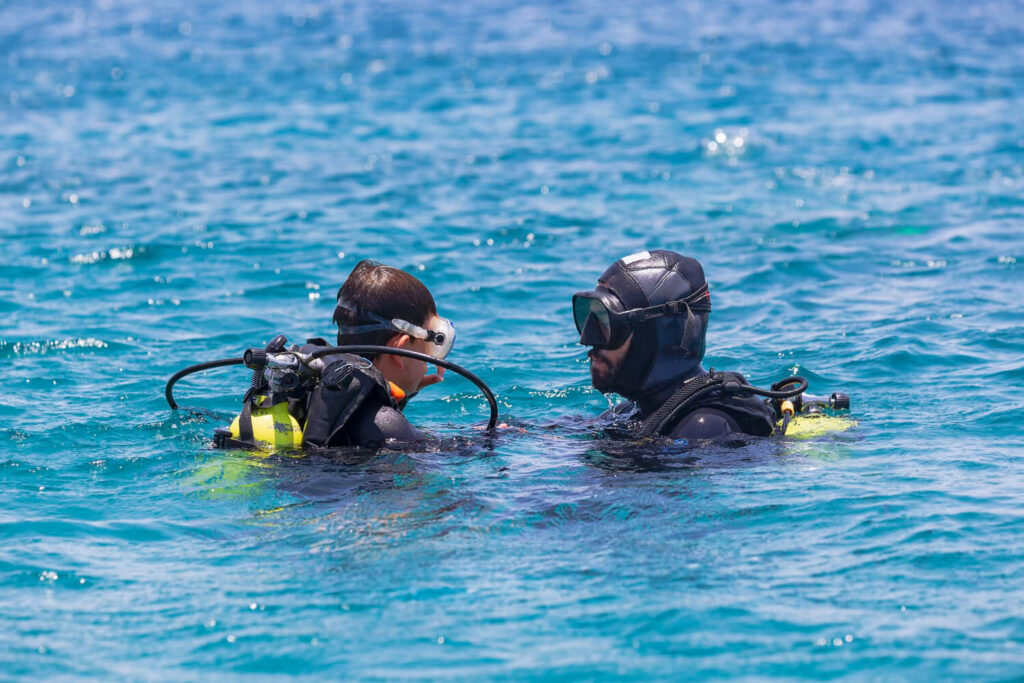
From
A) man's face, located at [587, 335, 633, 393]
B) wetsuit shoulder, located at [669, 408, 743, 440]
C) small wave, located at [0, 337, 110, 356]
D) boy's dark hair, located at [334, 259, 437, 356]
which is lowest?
wetsuit shoulder, located at [669, 408, 743, 440]

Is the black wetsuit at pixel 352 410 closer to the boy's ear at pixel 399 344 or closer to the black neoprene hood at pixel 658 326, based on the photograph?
the boy's ear at pixel 399 344

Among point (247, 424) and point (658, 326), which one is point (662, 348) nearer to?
point (658, 326)

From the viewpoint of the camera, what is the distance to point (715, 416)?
5.75m

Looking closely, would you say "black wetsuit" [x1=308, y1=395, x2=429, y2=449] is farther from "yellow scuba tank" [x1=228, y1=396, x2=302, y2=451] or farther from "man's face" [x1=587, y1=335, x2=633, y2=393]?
"man's face" [x1=587, y1=335, x2=633, y2=393]

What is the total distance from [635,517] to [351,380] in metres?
1.37

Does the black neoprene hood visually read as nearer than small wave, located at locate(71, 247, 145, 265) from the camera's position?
Yes

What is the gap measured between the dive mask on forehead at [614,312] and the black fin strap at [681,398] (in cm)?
33

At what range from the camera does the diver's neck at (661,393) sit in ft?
19.7

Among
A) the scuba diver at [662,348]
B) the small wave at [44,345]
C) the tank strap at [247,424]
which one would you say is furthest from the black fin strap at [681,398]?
the small wave at [44,345]

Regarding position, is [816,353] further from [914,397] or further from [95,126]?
[95,126]

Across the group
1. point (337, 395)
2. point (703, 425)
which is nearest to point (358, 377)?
point (337, 395)

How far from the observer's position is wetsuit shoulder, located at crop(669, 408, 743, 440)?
18.7 feet

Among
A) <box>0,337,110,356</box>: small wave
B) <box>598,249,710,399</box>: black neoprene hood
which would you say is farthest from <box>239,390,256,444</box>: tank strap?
<box>0,337,110,356</box>: small wave

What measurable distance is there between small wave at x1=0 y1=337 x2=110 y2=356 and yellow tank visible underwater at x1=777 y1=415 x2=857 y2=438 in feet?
16.7
